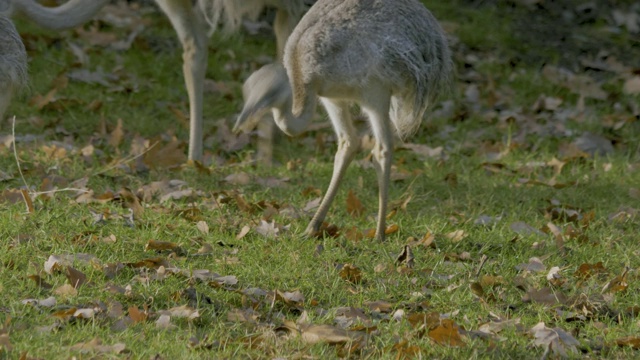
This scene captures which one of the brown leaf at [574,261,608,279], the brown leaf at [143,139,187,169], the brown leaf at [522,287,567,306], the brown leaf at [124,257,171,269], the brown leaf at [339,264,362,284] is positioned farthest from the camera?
the brown leaf at [143,139,187,169]

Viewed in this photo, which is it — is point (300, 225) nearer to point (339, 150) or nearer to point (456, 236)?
point (339, 150)

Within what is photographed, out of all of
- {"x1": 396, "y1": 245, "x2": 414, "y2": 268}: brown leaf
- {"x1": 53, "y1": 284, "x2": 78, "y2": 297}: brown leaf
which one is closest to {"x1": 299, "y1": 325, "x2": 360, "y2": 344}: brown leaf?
{"x1": 53, "y1": 284, "x2": 78, "y2": 297}: brown leaf

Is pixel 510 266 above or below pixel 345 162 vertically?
below

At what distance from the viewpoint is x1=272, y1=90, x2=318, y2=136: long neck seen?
22.1 feet

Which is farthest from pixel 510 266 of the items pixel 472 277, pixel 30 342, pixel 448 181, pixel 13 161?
pixel 13 161

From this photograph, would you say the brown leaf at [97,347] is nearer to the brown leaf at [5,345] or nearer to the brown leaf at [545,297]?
the brown leaf at [5,345]

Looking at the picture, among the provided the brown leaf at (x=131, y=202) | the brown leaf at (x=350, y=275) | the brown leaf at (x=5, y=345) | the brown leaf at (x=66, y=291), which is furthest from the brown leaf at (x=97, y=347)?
the brown leaf at (x=131, y=202)

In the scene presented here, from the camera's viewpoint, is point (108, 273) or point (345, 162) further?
point (345, 162)

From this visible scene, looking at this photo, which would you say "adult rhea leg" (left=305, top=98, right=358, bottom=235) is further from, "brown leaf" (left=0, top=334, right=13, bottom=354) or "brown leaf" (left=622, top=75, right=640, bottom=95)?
"brown leaf" (left=622, top=75, right=640, bottom=95)

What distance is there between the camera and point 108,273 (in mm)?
5973

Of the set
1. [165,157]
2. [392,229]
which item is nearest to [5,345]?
[392,229]

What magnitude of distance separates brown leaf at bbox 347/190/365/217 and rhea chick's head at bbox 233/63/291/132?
4.10 ft

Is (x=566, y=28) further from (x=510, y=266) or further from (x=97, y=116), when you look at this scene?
(x=510, y=266)

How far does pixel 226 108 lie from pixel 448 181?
2.65 metres
